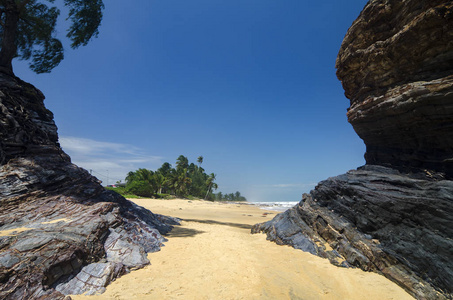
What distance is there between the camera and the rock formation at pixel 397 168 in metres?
6.16

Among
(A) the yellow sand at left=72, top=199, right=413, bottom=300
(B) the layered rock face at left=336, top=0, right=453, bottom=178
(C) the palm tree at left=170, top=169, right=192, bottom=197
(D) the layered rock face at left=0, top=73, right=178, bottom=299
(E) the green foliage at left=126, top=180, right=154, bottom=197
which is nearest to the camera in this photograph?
(D) the layered rock face at left=0, top=73, right=178, bottom=299

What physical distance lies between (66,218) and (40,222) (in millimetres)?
761

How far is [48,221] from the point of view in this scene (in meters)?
7.03

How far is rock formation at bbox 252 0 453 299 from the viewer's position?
6160 mm

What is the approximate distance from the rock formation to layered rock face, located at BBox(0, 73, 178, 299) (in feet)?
27.4

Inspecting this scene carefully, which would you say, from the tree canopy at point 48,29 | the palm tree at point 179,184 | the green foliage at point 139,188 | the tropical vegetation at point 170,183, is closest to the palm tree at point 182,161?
the tropical vegetation at point 170,183

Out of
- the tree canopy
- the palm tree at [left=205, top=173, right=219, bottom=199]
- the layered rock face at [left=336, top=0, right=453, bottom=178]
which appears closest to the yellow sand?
the layered rock face at [left=336, top=0, right=453, bottom=178]

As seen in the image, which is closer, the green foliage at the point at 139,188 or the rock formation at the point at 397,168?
the rock formation at the point at 397,168

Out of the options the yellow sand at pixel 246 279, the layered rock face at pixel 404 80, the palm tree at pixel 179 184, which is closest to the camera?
the yellow sand at pixel 246 279

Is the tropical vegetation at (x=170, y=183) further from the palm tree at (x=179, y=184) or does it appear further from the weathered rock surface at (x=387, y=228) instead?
the weathered rock surface at (x=387, y=228)

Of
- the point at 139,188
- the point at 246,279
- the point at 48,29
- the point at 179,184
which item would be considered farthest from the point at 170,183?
the point at 246,279

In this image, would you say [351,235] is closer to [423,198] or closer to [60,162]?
[423,198]

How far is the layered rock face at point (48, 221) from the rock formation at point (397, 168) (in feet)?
27.4

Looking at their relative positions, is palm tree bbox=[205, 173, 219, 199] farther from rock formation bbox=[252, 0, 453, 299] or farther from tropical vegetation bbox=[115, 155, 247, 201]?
rock formation bbox=[252, 0, 453, 299]
